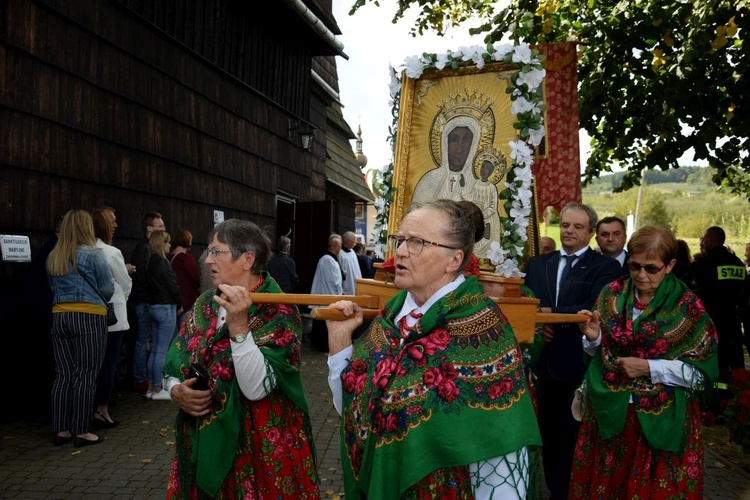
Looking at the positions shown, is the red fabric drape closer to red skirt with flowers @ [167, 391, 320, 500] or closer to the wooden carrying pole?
the wooden carrying pole

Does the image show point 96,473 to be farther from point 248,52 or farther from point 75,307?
point 248,52

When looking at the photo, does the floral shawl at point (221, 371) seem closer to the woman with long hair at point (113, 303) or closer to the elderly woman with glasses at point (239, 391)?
the elderly woman with glasses at point (239, 391)

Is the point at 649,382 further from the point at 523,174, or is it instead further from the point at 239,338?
the point at 239,338

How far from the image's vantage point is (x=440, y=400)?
2.20m

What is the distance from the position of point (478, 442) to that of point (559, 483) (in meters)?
2.48

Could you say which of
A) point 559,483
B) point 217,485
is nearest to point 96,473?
point 217,485

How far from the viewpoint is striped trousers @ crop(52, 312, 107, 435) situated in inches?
219

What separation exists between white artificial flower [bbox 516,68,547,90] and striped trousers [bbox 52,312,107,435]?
13.5 feet

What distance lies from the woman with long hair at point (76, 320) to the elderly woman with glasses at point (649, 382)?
4.14 m

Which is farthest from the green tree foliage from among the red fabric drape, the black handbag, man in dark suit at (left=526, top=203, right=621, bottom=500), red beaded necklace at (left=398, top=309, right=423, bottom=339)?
red beaded necklace at (left=398, top=309, right=423, bottom=339)

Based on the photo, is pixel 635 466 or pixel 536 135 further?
pixel 536 135

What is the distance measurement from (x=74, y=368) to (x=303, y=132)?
8521 mm

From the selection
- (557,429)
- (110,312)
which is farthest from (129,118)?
(557,429)

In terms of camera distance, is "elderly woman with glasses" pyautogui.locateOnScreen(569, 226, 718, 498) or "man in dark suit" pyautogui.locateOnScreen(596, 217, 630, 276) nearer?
"elderly woman with glasses" pyautogui.locateOnScreen(569, 226, 718, 498)
